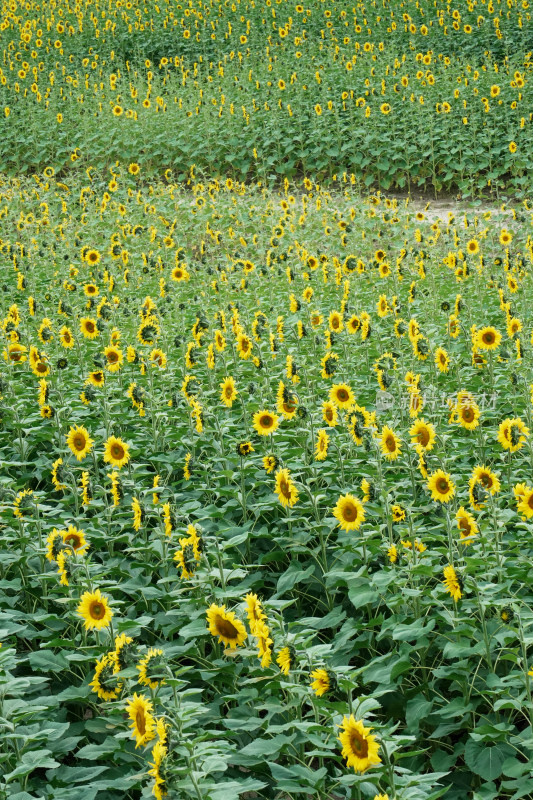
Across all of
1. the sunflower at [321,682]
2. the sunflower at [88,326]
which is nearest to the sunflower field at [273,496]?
the sunflower at [321,682]

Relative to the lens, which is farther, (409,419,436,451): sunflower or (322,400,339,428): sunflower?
(322,400,339,428): sunflower

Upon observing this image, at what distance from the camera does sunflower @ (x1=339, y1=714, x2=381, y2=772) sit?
2.22m

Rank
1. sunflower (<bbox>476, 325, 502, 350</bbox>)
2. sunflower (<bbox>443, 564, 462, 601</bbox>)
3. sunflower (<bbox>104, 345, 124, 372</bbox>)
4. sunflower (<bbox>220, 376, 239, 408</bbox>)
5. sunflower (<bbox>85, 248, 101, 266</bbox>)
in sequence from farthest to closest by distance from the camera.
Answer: sunflower (<bbox>85, 248, 101, 266</bbox>), sunflower (<bbox>104, 345, 124, 372</bbox>), sunflower (<bbox>476, 325, 502, 350</bbox>), sunflower (<bbox>220, 376, 239, 408</bbox>), sunflower (<bbox>443, 564, 462, 601</bbox>)

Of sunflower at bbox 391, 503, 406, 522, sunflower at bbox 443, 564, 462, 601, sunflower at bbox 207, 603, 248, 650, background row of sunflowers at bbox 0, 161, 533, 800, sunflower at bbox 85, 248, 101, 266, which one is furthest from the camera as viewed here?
sunflower at bbox 85, 248, 101, 266

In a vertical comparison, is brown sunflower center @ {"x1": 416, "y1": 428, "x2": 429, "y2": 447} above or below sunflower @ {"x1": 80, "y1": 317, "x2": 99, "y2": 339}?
below

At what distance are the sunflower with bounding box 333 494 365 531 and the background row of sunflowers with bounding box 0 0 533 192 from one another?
7.84 m

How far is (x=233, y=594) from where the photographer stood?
2938 millimetres

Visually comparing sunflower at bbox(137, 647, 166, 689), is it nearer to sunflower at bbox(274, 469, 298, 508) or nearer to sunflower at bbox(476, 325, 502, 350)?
sunflower at bbox(274, 469, 298, 508)

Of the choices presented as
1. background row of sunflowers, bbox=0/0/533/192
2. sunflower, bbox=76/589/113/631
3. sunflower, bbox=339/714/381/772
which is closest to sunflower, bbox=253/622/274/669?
sunflower, bbox=339/714/381/772

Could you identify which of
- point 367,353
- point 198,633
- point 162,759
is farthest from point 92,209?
point 162,759

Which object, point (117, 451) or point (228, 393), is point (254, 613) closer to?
point (117, 451)

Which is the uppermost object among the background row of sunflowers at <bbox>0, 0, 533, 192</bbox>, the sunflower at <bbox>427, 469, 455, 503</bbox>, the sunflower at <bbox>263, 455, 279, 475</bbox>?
the background row of sunflowers at <bbox>0, 0, 533, 192</bbox>

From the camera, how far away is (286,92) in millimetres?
13242

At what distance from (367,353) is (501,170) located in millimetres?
6081
